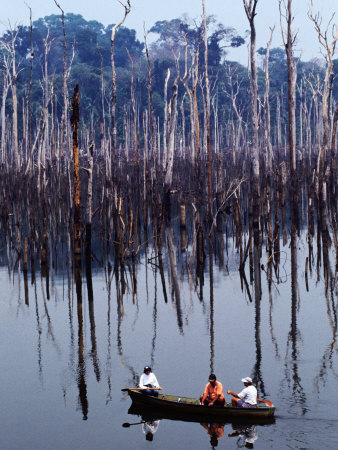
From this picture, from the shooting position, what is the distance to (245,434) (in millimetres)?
9625

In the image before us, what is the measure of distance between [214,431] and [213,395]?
0.52 m

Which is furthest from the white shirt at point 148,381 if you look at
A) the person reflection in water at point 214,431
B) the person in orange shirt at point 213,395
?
the person reflection in water at point 214,431

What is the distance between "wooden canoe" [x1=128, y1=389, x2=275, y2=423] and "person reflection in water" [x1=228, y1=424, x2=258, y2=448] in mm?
149

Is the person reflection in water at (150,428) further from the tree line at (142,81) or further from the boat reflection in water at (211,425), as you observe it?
the tree line at (142,81)

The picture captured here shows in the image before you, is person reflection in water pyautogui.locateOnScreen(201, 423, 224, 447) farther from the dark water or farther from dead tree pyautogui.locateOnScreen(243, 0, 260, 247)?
dead tree pyautogui.locateOnScreen(243, 0, 260, 247)

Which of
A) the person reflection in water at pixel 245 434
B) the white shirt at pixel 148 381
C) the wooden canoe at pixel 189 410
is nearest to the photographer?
the person reflection in water at pixel 245 434

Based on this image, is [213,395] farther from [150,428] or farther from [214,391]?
[150,428]

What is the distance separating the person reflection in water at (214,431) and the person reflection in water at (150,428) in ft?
2.05

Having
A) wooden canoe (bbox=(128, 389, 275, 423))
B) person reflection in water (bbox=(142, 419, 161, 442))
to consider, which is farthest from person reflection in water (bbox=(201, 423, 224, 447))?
person reflection in water (bbox=(142, 419, 161, 442))

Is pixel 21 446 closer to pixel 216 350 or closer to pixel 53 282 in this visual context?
pixel 216 350

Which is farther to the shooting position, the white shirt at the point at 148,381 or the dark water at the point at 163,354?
the white shirt at the point at 148,381

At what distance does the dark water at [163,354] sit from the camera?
9734 mm

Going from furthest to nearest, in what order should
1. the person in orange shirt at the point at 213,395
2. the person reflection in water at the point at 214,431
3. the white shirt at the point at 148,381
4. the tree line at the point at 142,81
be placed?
the tree line at the point at 142,81 → the white shirt at the point at 148,381 → the person in orange shirt at the point at 213,395 → the person reflection in water at the point at 214,431

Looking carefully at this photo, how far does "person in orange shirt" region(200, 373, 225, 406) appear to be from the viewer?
10086 mm
